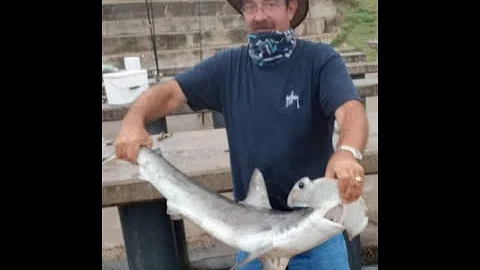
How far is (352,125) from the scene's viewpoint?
178 cm

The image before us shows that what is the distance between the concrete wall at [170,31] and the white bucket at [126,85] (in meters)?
1.76

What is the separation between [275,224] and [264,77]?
1.77 feet

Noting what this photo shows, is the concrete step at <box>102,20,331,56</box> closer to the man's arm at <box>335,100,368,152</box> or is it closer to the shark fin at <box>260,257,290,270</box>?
the man's arm at <box>335,100,368,152</box>

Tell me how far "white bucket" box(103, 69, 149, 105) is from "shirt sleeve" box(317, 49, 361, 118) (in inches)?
43.6

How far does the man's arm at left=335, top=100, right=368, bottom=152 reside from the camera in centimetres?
175

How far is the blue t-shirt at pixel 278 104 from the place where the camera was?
193 centimetres

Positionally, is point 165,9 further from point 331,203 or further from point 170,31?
point 331,203

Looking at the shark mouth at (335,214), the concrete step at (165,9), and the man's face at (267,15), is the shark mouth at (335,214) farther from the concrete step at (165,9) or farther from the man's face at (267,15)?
the concrete step at (165,9)

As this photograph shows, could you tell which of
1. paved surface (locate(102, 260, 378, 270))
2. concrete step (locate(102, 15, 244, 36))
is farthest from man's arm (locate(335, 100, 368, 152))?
concrete step (locate(102, 15, 244, 36))

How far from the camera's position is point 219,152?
309cm

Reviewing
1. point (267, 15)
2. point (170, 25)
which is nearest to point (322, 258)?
point (267, 15)
